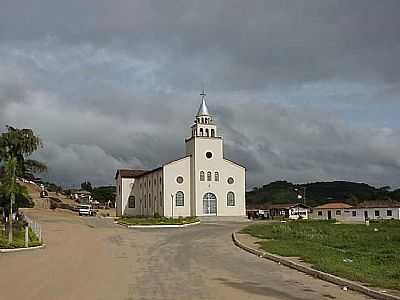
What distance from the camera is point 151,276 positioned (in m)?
16.8

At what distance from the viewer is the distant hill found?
133 meters

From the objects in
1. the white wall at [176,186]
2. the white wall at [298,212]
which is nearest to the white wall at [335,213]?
the white wall at [298,212]

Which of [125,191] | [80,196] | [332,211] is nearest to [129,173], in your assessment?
[125,191]

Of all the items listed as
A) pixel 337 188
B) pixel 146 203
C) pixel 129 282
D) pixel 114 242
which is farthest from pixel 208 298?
pixel 337 188

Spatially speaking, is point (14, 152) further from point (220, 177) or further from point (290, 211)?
point (290, 211)

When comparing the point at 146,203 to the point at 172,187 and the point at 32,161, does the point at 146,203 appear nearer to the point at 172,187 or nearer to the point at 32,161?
the point at 172,187

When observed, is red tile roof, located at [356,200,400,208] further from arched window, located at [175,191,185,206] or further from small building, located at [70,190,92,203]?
small building, located at [70,190,92,203]

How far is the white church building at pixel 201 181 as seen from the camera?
71688 mm

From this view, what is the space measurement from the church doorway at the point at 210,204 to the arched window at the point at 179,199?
2645 millimetres

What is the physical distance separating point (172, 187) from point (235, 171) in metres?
8.17

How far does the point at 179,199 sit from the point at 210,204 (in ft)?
12.3

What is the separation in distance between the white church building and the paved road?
146 feet

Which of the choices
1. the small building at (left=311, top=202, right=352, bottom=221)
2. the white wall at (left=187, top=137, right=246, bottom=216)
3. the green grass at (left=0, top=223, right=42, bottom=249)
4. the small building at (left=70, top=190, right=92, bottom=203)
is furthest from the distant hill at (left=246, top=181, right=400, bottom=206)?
the green grass at (left=0, top=223, right=42, bottom=249)

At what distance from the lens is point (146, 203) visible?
81.1 m
